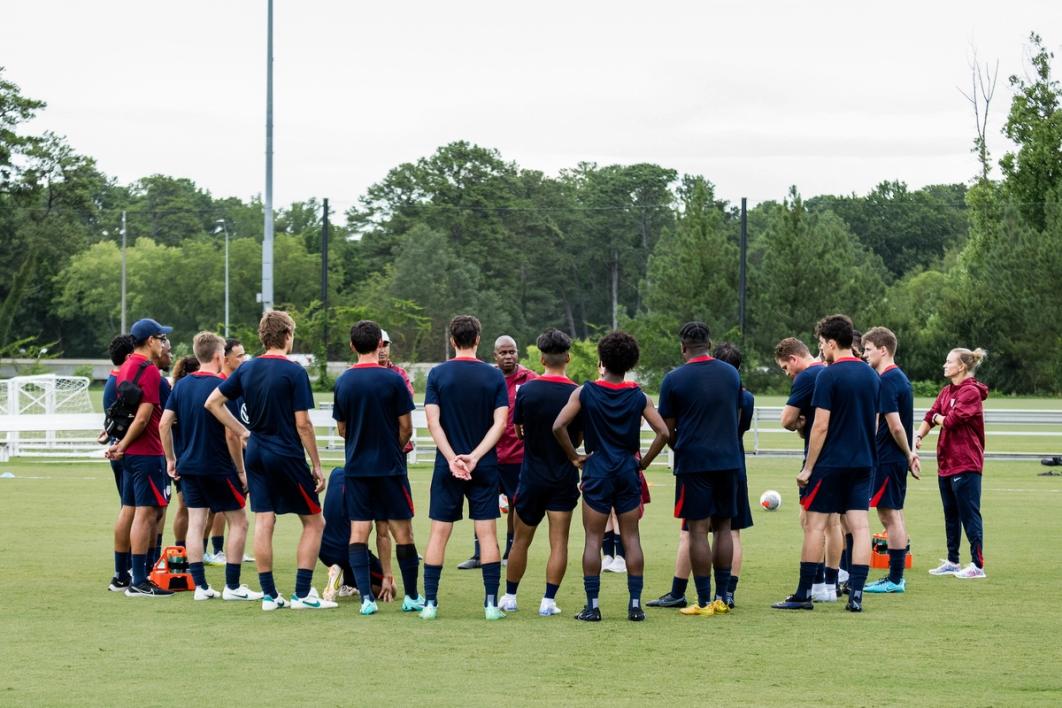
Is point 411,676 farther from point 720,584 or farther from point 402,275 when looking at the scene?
point 402,275

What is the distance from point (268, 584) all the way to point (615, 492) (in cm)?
248

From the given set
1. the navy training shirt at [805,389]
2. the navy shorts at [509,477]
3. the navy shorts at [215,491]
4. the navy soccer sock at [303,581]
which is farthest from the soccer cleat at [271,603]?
the navy training shirt at [805,389]

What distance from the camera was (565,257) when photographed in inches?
4003

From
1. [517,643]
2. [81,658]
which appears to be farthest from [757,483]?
[81,658]

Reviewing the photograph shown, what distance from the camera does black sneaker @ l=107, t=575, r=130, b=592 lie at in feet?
34.7

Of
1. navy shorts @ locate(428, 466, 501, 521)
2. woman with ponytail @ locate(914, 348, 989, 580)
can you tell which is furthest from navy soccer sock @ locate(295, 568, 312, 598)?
woman with ponytail @ locate(914, 348, 989, 580)

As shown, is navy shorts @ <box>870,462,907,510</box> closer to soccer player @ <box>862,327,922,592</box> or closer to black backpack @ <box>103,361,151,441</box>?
soccer player @ <box>862,327,922,592</box>

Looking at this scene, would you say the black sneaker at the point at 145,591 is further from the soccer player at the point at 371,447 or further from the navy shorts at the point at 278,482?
the soccer player at the point at 371,447

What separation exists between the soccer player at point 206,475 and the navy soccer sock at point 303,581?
2.08 feet

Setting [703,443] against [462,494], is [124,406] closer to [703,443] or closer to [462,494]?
[462,494]

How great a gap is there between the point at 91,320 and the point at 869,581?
92.3 meters

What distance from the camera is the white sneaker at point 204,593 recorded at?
33.1 ft

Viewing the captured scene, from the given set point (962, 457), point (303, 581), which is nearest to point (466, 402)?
point (303, 581)

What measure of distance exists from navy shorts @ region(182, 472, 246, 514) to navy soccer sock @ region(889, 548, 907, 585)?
194 inches
